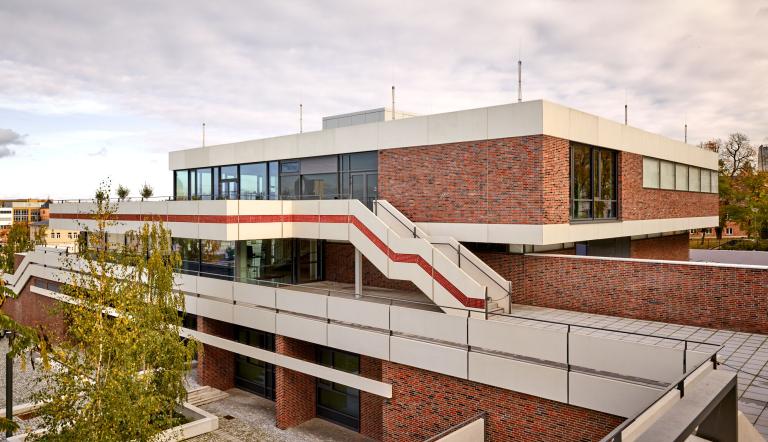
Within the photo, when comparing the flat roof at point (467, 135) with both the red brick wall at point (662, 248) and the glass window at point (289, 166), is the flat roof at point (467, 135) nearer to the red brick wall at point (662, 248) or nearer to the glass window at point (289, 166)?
the glass window at point (289, 166)

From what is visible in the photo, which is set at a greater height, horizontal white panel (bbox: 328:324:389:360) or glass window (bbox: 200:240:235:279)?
glass window (bbox: 200:240:235:279)

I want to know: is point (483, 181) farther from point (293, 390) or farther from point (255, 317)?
point (293, 390)

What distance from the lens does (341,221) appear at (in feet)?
66.8

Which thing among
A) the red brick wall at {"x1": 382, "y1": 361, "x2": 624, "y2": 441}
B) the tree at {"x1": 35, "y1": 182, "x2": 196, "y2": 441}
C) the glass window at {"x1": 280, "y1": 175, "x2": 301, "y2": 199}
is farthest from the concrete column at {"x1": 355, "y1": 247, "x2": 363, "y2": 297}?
the tree at {"x1": 35, "y1": 182, "x2": 196, "y2": 441}

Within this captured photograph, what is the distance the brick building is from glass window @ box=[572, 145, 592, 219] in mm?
89

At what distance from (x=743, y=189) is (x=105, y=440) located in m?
57.5

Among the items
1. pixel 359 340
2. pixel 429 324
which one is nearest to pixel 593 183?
pixel 429 324

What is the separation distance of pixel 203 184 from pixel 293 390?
47.9 feet

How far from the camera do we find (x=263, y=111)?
42.1m

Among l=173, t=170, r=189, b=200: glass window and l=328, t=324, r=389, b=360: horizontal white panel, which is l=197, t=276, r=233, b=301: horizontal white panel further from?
l=173, t=170, r=189, b=200: glass window

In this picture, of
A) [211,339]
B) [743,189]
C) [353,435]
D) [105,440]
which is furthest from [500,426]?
[743,189]

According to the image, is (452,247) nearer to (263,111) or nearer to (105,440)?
(105,440)

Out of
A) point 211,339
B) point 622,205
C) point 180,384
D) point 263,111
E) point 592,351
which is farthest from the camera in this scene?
point 263,111

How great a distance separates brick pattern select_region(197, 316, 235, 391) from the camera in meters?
23.8
